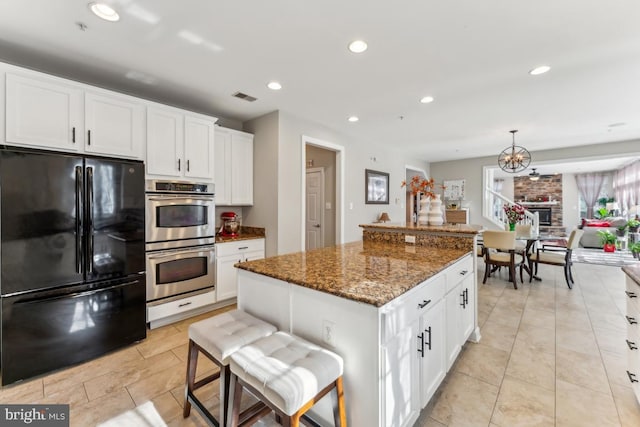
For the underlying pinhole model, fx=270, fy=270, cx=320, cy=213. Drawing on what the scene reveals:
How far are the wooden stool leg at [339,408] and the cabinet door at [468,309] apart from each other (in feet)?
4.58

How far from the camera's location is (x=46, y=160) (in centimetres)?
203

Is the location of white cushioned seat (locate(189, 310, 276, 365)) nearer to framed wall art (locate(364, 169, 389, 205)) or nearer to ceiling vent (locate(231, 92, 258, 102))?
ceiling vent (locate(231, 92, 258, 102))

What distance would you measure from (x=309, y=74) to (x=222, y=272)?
8.08 feet

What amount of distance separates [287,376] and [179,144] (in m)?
2.78

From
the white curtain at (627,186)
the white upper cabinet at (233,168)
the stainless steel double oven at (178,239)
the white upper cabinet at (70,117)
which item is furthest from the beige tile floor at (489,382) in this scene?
the white curtain at (627,186)

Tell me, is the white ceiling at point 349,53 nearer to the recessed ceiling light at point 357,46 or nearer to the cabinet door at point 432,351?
the recessed ceiling light at point 357,46

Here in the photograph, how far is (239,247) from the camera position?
11.5 ft

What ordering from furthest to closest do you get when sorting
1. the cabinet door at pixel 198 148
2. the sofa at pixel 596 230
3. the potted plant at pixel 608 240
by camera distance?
the sofa at pixel 596 230
the potted plant at pixel 608 240
the cabinet door at pixel 198 148

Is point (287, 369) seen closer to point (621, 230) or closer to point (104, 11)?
point (104, 11)

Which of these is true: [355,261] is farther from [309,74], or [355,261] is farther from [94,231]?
[94,231]

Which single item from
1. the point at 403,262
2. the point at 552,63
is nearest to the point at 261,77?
the point at 403,262

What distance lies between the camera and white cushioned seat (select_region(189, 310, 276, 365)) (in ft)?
4.42

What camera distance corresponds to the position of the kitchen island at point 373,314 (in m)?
1.21

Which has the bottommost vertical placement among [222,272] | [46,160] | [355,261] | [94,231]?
[222,272]
